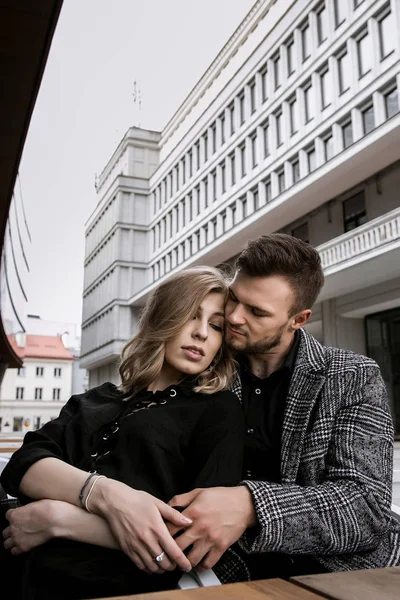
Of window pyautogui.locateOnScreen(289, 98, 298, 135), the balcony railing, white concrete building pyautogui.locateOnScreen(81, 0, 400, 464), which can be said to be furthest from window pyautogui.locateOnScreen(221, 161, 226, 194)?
the balcony railing

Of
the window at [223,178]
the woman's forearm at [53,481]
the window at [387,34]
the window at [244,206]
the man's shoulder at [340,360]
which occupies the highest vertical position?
the window at [223,178]

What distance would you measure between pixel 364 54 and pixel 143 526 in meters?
19.5

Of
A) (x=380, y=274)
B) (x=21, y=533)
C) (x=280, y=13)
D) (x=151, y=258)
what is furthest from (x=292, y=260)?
(x=151, y=258)

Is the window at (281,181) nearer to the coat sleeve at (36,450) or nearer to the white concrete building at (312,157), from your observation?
the white concrete building at (312,157)

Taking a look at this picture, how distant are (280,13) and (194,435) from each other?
2494 centimetres

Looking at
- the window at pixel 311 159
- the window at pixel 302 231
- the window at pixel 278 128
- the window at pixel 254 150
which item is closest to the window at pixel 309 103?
the window at pixel 311 159

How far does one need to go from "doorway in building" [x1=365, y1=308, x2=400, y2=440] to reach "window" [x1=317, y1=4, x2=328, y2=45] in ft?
32.9

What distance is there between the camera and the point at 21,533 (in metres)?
1.59

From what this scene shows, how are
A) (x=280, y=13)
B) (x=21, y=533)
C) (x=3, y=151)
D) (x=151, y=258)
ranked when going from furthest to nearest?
1. (x=151, y=258)
2. (x=280, y=13)
3. (x=3, y=151)
4. (x=21, y=533)

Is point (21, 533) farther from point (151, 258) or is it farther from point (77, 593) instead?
point (151, 258)

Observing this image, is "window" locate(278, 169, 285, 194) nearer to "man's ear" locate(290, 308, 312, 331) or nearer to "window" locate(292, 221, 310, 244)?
"window" locate(292, 221, 310, 244)

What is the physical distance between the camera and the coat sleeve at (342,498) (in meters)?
1.55

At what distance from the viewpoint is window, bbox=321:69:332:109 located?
19.9 meters

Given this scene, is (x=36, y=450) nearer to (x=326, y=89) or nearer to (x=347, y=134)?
(x=347, y=134)
